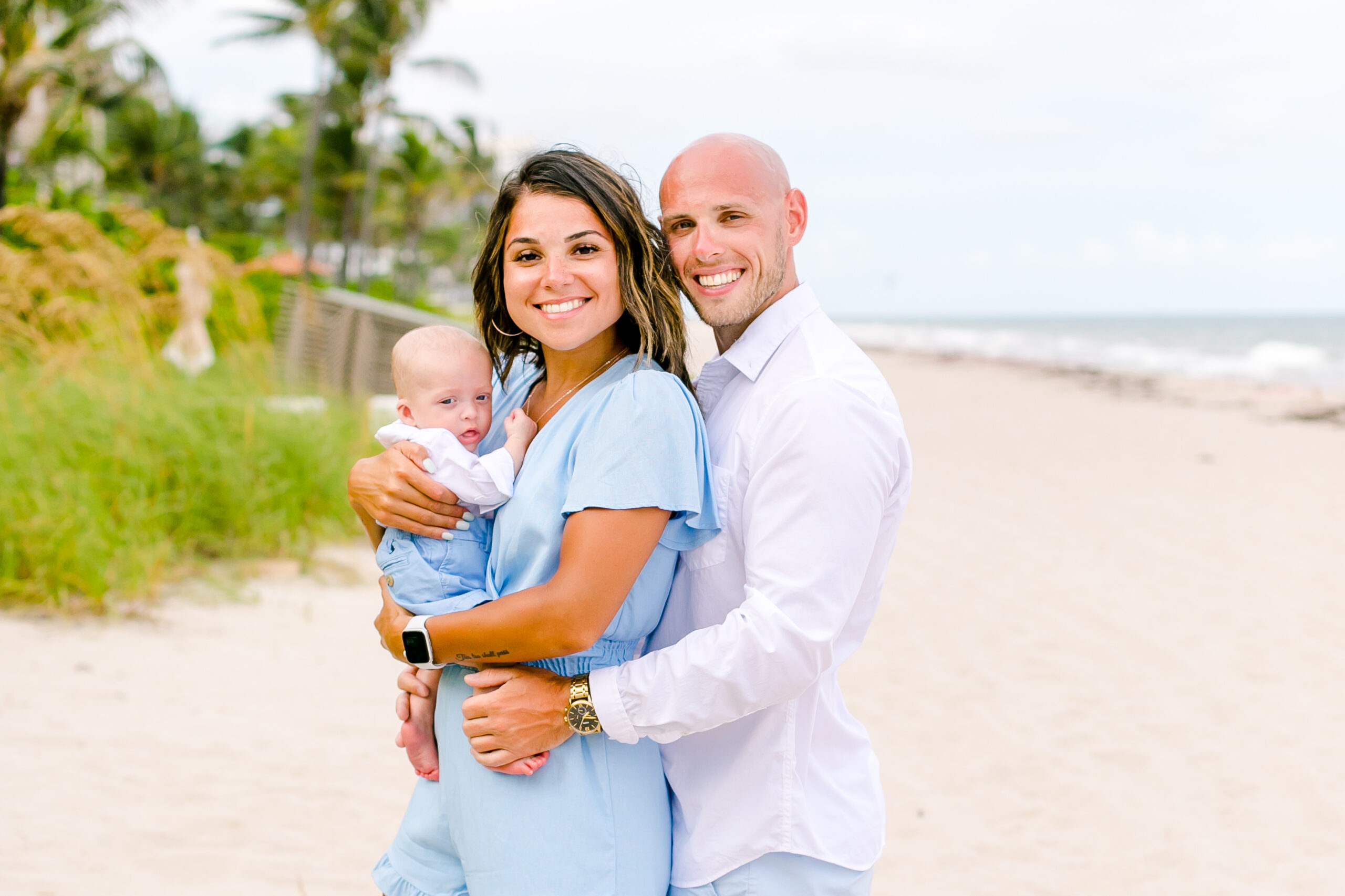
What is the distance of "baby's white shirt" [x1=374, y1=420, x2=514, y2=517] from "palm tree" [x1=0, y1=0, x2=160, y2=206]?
22766 millimetres

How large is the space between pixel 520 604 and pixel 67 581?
496cm

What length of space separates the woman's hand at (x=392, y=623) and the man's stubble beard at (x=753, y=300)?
81 centimetres

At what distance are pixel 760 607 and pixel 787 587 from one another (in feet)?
Result: 0.18

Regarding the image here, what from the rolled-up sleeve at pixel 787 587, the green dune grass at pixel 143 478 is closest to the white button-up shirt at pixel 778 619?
the rolled-up sleeve at pixel 787 587

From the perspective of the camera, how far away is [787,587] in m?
1.72

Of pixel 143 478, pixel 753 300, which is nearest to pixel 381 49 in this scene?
pixel 143 478

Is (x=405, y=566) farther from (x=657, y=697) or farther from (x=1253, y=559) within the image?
(x=1253, y=559)

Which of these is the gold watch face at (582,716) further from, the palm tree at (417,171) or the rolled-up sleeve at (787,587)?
the palm tree at (417,171)

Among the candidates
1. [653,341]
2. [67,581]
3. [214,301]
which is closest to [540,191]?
[653,341]

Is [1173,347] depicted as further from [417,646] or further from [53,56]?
[417,646]

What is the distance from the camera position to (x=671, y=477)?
5.68 ft

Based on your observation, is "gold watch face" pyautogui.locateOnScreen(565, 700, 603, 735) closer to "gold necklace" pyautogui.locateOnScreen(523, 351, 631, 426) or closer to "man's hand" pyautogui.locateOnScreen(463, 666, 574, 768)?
"man's hand" pyautogui.locateOnScreen(463, 666, 574, 768)

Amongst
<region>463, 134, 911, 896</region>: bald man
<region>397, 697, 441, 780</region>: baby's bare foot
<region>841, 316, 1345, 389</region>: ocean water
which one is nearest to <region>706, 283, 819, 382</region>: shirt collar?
<region>463, 134, 911, 896</region>: bald man

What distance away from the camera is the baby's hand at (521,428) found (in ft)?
6.57
